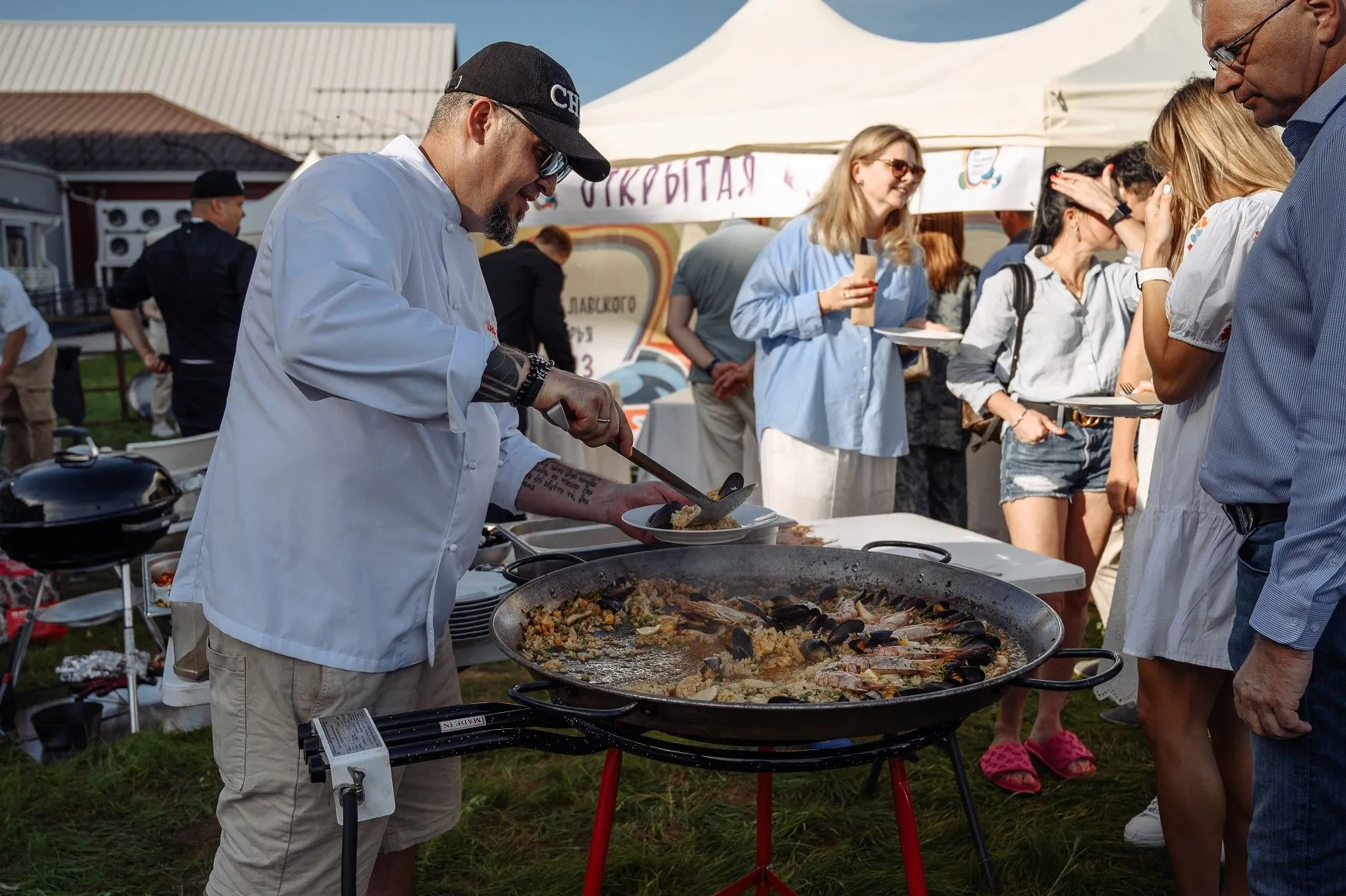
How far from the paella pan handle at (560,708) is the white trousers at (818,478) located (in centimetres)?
230

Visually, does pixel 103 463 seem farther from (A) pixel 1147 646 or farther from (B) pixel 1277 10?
(B) pixel 1277 10

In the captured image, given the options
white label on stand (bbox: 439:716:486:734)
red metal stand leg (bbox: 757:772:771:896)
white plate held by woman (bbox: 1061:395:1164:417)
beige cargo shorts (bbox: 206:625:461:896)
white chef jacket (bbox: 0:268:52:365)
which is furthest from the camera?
white chef jacket (bbox: 0:268:52:365)

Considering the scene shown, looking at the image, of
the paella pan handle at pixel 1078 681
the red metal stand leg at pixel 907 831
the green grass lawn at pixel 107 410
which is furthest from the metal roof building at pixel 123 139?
the paella pan handle at pixel 1078 681

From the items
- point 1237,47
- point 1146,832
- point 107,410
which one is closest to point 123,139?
point 107,410

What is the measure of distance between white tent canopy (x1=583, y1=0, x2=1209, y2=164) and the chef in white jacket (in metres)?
3.79

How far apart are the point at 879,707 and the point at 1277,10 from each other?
1.21 metres

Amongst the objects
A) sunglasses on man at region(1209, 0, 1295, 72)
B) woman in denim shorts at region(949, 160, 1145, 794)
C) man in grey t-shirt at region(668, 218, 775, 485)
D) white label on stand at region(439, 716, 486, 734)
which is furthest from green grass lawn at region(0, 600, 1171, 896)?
man in grey t-shirt at region(668, 218, 775, 485)

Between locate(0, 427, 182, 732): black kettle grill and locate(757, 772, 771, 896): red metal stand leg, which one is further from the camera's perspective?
locate(0, 427, 182, 732): black kettle grill

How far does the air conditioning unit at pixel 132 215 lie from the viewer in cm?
3394

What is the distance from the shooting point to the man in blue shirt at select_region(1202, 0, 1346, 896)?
1.42m

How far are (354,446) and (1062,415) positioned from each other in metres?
2.49

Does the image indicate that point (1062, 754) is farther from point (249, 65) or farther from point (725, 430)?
point (249, 65)

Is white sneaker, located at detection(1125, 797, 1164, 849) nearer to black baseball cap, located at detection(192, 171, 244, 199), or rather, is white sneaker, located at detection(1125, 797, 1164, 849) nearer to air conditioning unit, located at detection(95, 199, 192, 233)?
black baseball cap, located at detection(192, 171, 244, 199)

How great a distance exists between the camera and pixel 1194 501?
2.15 meters
